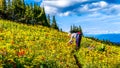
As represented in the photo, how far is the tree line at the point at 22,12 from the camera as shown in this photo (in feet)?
323

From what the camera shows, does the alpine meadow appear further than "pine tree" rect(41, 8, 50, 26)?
No

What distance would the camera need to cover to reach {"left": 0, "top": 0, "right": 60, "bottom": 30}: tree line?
98500 millimetres

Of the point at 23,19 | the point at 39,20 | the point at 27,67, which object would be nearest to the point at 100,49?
the point at 27,67

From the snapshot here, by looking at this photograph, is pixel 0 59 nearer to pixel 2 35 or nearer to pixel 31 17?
pixel 2 35

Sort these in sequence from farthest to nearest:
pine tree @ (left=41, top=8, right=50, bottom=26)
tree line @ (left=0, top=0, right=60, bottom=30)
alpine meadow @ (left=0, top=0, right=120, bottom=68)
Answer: pine tree @ (left=41, top=8, right=50, bottom=26)
tree line @ (left=0, top=0, right=60, bottom=30)
alpine meadow @ (left=0, top=0, right=120, bottom=68)

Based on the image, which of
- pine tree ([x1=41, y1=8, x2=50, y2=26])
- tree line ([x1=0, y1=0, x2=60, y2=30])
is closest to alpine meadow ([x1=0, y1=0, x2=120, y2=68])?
tree line ([x1=0, y1=0, x2=60, y2=30])

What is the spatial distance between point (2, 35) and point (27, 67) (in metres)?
12.5

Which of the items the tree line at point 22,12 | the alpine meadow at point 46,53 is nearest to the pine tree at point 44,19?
the tree line at point 22,12

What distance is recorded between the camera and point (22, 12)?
357 ft

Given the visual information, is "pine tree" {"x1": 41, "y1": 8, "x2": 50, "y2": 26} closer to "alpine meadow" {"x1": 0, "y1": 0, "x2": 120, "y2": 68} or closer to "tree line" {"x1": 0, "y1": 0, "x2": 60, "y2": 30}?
"tree line" {"x1": 0, "y1": 0, "x2": 60, "y2": 30}

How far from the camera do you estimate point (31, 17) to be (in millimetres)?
112375

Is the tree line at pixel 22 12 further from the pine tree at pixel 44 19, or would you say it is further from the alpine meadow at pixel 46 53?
the alpine meadow at pixel 46 53

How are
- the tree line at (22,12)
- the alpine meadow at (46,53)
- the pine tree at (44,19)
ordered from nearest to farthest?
the alpine meadow at (46,53)
the tree line at (22,12)
the pine tree at (44,19)

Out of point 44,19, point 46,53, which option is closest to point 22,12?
point 44,19
